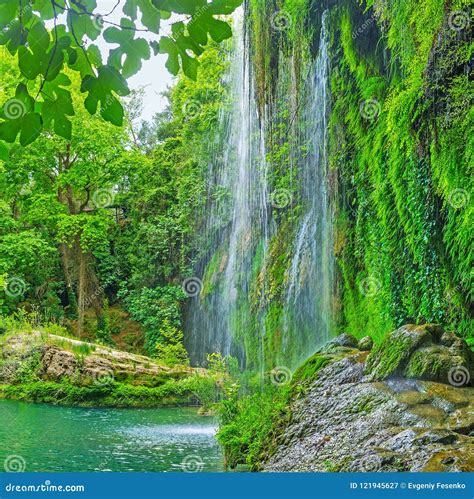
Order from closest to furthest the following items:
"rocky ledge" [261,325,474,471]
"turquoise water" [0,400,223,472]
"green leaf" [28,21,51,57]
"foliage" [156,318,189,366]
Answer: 1. "green leaf" [28,21,51,57]
2. "rocky ledge" [261,325,474,471]
3. "turquoise water" [0,400,223,472]
4. "foliage" [156,318,189,366]

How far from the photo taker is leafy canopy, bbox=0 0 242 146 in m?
0.91

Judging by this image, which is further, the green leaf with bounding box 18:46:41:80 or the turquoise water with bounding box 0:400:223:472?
the turquoise water with bounding box 0:400:223:472

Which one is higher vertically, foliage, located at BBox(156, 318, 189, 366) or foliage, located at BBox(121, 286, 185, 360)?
foliage, located at BBox(121, 286, 185, 360)

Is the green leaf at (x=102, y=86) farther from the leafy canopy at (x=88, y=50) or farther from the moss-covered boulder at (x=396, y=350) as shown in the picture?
the moss-covered boulder at (x=396, y=350)

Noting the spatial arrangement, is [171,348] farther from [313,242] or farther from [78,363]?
[313,242]

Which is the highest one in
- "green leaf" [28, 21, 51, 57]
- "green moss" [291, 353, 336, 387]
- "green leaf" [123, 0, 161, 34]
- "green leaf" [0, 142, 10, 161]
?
"green leaf" [123, 0, 161, 34]

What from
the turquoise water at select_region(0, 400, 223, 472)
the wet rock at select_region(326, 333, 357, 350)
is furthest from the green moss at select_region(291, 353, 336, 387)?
the turquoise water at select_region(0, 400, 223, 472)

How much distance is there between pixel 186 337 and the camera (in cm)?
897

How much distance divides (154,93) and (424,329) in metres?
7.12

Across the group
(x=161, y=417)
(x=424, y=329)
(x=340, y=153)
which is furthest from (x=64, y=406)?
(x=424, y=329)

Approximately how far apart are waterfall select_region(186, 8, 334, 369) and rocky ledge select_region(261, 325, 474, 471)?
2586 mm

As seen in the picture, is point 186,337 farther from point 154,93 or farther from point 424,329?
point 424,329

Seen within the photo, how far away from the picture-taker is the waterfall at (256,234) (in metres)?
6.89

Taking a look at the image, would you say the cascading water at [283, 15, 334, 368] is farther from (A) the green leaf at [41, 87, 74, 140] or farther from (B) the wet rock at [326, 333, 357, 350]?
(A) the green leaf at [41, 87, 74, 140]
